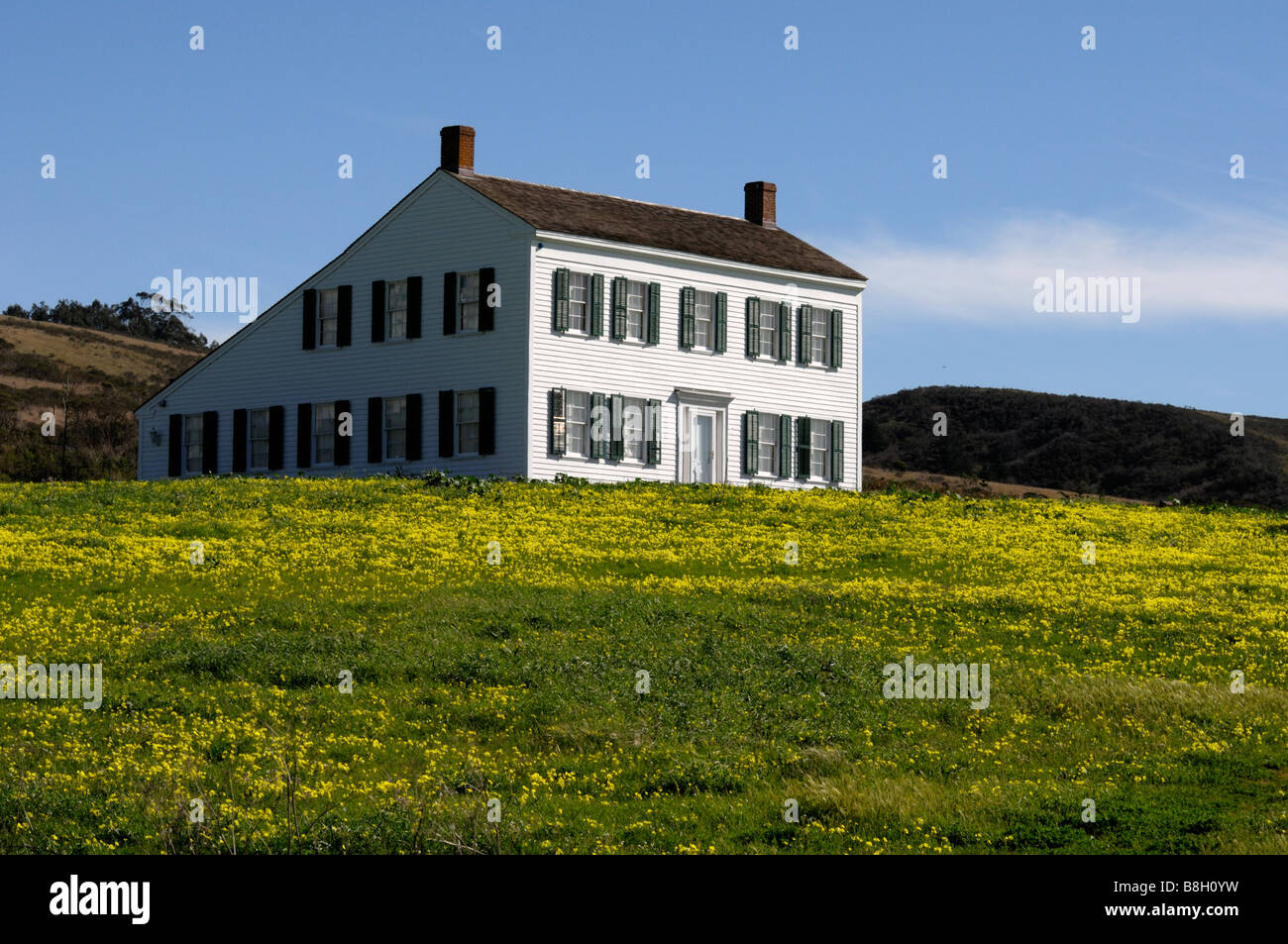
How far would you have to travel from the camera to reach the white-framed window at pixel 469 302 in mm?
42562

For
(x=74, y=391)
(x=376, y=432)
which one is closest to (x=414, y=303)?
(x=376, y=432)

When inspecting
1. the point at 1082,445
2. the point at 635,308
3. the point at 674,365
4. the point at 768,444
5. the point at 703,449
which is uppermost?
the point at 635,308

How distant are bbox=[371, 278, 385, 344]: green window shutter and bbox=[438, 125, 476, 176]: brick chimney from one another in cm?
389

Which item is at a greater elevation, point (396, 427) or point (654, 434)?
point (396, 427)

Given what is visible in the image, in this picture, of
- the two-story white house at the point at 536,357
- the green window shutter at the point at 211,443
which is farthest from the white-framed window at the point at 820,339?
the green window shutter at the point at 211,443

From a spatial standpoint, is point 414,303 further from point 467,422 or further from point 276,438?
point 276,438

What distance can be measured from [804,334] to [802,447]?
3.35m

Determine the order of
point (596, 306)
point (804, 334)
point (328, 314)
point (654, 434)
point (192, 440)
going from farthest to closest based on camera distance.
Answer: point (192, 440) < point (804, 334) < point (328, 314) < point (654, 434) < point (596, 306)

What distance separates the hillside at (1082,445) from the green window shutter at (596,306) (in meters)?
46.6

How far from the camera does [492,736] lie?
17.6 m

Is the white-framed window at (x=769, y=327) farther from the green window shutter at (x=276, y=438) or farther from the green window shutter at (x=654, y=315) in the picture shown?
the green window shutter at (x=276, y=438)

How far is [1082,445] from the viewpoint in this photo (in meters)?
99.2

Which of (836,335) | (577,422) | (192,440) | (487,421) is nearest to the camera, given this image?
(487,421)
